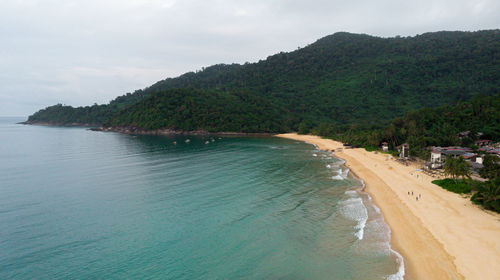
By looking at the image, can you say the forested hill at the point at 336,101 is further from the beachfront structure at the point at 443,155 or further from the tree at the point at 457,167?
the tree at the point at 457,167

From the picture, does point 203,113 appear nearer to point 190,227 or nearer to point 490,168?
point 190,227

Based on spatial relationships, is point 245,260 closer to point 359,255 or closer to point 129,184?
point 359,255

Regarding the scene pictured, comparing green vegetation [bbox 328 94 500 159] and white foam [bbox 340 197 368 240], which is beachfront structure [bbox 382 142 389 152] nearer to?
green vegetation [bbox 328 94 500 159]

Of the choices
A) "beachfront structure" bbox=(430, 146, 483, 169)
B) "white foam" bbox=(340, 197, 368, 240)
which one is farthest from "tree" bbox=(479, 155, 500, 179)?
"white foam" bbox=(340, 197, 368, 240)

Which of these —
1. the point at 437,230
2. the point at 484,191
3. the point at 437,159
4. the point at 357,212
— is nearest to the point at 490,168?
the point at 484,191

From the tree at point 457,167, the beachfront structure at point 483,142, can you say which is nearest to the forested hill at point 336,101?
the beachfront structure at point 483,142

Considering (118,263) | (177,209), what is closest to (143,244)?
(118,263)
